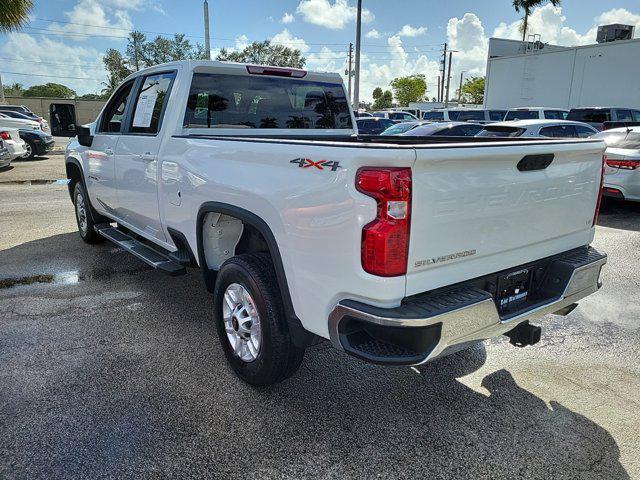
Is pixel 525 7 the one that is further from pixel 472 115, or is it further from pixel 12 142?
pixel 12 142

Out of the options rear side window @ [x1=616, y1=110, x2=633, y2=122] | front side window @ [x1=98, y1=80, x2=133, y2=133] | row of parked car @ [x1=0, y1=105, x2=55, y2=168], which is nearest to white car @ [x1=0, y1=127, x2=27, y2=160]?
row of parked car @ [x1=0, y1=105, x2=55, y2=168]

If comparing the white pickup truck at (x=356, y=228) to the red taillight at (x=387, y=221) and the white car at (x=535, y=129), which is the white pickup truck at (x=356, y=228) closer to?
the red taillight at (x=387, y=221)

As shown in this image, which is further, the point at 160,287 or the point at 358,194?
the point at 160,287

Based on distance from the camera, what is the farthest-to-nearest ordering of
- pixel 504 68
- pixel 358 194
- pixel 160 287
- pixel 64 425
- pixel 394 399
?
pixel 504 68 < pixel 160 287 < pixel 394 399 < pixel 64 425 < pixel 358 194

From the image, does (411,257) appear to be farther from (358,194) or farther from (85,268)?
(85,268)

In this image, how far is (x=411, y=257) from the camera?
2266mm

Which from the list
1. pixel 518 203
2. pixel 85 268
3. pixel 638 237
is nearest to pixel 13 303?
pixel 85 268

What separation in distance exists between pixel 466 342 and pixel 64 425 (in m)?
2.23

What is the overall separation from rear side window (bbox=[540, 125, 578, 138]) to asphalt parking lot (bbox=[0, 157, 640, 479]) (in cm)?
747

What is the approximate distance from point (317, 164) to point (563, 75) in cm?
3260

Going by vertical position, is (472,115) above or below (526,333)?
above

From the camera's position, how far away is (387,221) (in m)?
2.20

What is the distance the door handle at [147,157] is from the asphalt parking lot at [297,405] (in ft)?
4.34

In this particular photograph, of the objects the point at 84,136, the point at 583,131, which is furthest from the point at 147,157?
the point at 583,131
